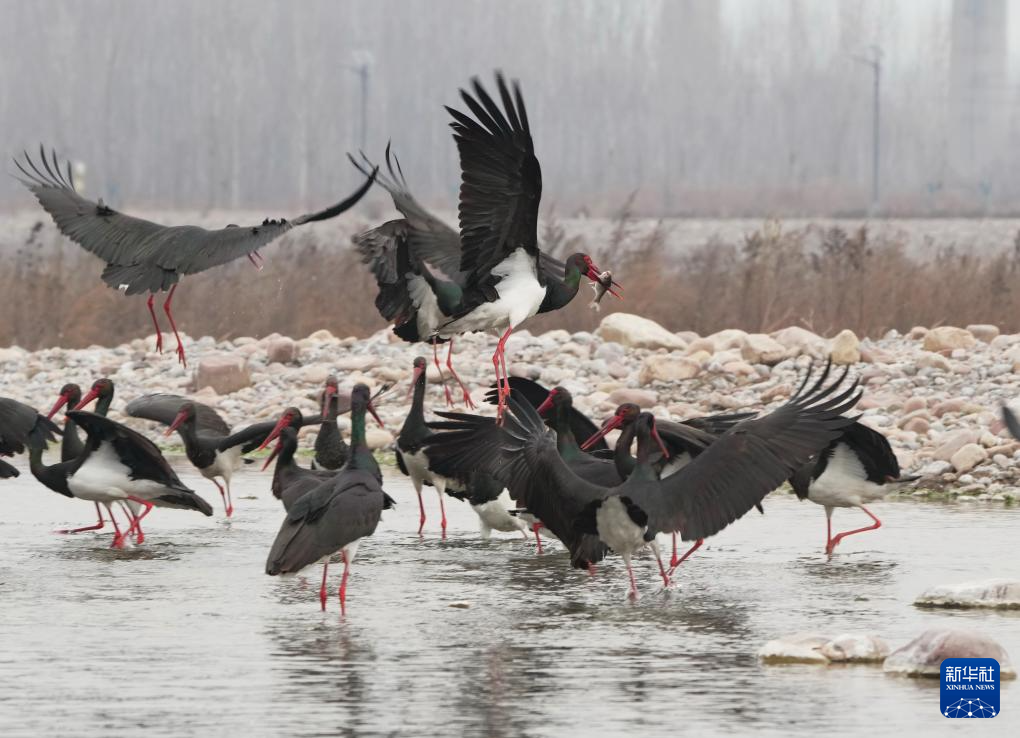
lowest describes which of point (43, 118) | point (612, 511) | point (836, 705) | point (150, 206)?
point (836, 705)

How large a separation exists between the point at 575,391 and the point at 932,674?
10706 mm

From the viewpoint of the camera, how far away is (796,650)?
8039mm

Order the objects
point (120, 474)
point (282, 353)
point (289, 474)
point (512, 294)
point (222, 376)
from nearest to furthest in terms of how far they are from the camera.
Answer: point (512, 294) < point (289, 474) < point (120, 474) < point (222, 376) < point (282, 353)

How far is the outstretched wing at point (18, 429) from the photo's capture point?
1255cm

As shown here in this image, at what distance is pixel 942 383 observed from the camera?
17.8 metres

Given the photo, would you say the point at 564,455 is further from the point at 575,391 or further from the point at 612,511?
the point at 575,391

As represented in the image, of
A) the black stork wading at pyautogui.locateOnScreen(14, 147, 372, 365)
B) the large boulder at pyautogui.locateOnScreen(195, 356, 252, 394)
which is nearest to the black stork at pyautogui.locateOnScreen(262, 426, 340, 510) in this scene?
the black stork wading at pyautogui.locateOnScreen(14, 147, 372, 365)

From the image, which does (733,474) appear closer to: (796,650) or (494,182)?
(796,650)

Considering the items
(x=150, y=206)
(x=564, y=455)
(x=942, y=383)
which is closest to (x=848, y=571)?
(x=564, y=455)

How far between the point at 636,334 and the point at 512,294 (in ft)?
29.1

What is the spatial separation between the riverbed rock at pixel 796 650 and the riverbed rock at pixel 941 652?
1.10 ft

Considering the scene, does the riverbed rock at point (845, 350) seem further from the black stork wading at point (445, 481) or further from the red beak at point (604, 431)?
the red beak at point (604, 431)

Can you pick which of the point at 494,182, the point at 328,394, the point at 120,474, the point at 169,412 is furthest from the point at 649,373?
the point at 494,182

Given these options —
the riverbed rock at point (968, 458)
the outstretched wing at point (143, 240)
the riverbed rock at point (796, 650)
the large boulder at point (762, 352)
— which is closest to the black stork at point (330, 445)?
the outstretched wing at point (143, 240)
